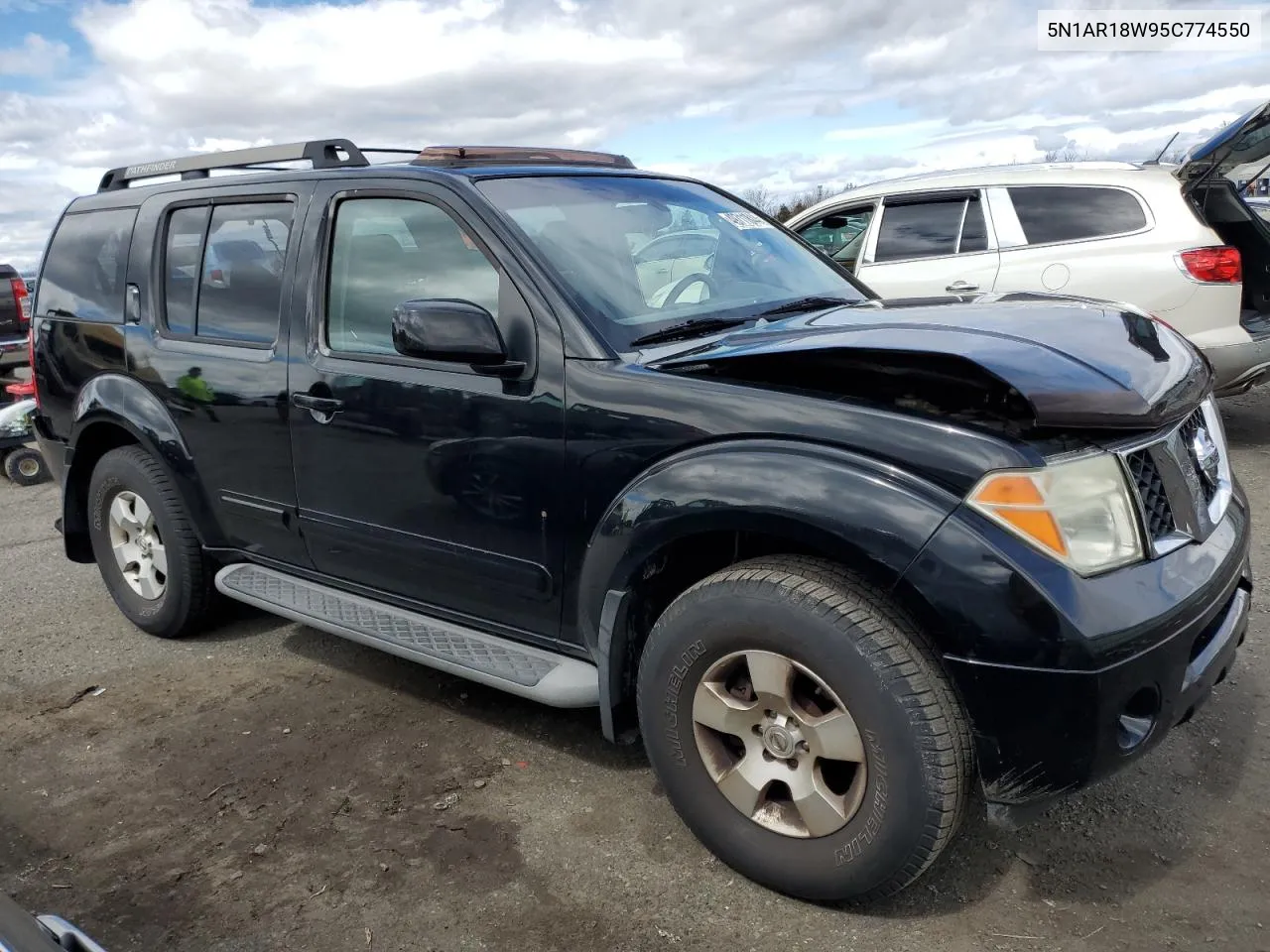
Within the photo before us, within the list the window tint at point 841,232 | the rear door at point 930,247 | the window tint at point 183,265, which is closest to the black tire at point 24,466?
the window tint at point 183,265

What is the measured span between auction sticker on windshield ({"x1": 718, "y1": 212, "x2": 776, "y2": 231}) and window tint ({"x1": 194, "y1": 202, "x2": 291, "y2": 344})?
5.21ft

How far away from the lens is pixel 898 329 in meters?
2.52

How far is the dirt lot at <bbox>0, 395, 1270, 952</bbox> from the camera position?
2.46 metres

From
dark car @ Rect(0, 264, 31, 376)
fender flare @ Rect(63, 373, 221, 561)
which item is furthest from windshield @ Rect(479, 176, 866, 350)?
dark car @ Rect(0, 264, 31, 376)

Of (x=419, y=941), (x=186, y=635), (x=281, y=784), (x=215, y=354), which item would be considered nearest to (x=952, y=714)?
(x=419, y=941)

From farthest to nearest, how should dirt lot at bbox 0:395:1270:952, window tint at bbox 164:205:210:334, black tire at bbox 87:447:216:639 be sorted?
black tire at bbox 87:447:216:639
window tint at bbox 164:205:210:334
dirt lot at bbox 0:395:1270:952

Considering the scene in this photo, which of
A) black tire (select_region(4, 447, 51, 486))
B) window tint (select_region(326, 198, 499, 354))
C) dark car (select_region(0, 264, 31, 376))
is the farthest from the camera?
dark car (select_region(0, 264, 31, 376))

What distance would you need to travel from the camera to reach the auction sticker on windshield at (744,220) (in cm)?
373

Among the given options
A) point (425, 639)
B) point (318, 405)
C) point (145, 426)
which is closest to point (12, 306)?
point (145, 426)

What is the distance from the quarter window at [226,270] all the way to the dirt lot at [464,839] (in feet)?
4.65

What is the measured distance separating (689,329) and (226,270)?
1957 mm

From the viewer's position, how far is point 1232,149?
6.20m

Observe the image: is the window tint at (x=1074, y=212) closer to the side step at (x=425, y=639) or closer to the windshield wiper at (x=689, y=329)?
the windshield wiper at (x=689, y=329)

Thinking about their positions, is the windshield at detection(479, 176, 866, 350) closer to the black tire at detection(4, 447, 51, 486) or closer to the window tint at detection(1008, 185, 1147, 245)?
the window tint at detection(1008, 185, 1147, 245)
